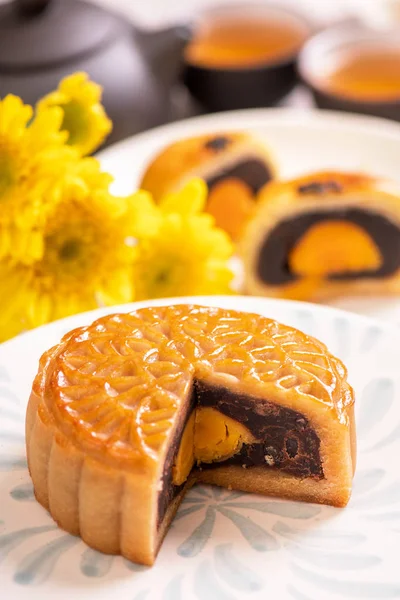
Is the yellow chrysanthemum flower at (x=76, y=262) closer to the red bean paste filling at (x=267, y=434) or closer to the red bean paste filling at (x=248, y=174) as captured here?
the red bean paste filling at (x=267, y=434)

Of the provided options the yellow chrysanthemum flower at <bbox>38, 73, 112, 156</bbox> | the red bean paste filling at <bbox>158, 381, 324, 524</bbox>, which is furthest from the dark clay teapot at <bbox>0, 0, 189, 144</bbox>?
the red bean paste filling at <bbox>158, 381, 324, 524</bbox>

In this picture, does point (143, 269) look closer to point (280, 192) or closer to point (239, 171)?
point (280, 192)

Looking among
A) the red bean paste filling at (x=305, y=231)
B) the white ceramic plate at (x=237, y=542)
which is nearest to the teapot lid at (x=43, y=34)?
the red bean paste filling at (x=305, y=231)

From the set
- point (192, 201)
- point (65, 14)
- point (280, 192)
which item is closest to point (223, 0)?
point (65, 14)

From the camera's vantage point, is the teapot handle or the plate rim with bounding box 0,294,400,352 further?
the teapot handle

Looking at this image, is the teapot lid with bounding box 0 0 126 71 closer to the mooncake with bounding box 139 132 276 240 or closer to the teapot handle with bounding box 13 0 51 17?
the teapot handle with bounding box 13 0 51 17

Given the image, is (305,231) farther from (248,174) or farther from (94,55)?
(94,55)
